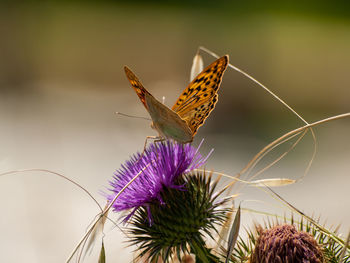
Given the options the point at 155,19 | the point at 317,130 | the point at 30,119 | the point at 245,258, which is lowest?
the point at 245,258

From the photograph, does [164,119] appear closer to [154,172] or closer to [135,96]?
[154,172]

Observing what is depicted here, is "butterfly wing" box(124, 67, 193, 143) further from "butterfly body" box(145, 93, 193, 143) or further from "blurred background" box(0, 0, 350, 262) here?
"blurred background" box(0, 0, 350, 262)

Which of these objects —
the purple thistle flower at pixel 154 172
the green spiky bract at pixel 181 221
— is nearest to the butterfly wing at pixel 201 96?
the purple thistle flower at pixel 154 172

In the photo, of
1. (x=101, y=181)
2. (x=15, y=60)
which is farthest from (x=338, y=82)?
(x=15, y=60)

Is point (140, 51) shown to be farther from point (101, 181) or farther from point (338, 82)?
point (101, 181)

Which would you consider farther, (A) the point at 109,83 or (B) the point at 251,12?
(B) the point at 251,12

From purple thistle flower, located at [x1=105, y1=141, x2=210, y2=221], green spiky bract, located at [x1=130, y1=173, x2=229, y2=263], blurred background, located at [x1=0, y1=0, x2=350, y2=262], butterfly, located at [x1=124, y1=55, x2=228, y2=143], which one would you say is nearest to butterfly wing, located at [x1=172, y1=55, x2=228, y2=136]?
butterfly, located at [x1=124, y1=55, x2=228, y2=143]

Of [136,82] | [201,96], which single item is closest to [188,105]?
[201,96]
